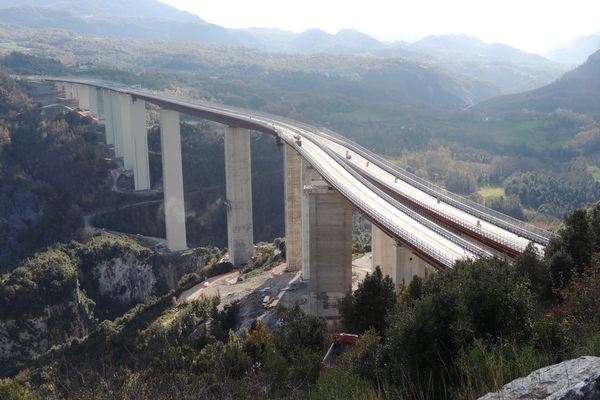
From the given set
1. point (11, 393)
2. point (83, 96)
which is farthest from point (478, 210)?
point (83, 96)

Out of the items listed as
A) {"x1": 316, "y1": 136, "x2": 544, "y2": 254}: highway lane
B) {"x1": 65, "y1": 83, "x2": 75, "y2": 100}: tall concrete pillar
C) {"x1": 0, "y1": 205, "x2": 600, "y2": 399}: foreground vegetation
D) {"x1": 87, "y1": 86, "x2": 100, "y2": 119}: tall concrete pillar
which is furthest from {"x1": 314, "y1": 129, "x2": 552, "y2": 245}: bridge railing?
{"x1": 65, "y1": 83, "x2": 75, "y2": 100}: tall concrete pillar

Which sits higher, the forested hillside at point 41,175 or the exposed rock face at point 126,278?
the forested hillside at point 41,175

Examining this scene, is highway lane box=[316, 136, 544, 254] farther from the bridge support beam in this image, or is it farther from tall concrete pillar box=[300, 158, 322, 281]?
the bridge support beam

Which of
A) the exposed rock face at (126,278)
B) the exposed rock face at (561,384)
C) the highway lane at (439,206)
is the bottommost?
the exposed rock face at (126,278)

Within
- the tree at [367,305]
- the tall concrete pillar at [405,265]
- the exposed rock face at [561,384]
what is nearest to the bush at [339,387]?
the exposed rock face at [561,384]

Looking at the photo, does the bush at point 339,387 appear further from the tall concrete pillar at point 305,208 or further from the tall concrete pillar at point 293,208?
the tall concrete pillar at point 293,208

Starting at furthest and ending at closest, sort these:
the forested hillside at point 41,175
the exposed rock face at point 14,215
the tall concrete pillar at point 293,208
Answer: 1. the forested hillside at point 41,175
2. the exposed rock face at point 14,215
3. the tall concrete pillar at point 293,208

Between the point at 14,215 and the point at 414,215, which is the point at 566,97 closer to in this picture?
the point at 14,215

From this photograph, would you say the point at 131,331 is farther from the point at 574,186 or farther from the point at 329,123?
the point at 329,123
